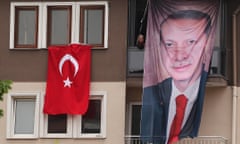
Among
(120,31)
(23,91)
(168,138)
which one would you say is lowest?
(168,138)

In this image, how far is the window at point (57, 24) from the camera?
21.8 meters

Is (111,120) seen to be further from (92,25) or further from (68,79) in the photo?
(92,25)

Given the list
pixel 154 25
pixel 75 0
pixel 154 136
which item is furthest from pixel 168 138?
pixel 75 0

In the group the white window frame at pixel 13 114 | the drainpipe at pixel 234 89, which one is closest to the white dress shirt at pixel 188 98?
the drainpipe at pixel 234 89

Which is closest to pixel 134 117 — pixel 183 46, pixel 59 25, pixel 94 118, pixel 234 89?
pixel 94 118

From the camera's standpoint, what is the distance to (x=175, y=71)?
21.3 metres

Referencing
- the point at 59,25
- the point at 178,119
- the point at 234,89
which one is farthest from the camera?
the point at 59,25

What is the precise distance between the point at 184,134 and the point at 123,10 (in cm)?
433

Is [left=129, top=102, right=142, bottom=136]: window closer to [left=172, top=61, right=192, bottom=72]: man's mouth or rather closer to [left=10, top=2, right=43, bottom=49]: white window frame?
[left=172, top=61, right=192, bottom=72]: man's mouth

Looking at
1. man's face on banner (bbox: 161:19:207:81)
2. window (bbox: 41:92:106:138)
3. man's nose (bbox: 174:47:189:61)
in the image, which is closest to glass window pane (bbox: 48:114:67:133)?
window (bbox: 41:92:106:138)

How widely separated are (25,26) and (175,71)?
5040 mm

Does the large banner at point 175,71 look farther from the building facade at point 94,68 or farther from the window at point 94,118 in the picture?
the window at point 94,118

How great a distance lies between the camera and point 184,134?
21234 mm

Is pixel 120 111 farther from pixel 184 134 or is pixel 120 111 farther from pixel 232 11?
pixel 232 11
